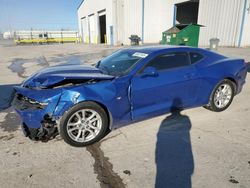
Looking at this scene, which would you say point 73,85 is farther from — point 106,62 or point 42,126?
point 106,62

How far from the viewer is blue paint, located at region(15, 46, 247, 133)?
2.91 metres

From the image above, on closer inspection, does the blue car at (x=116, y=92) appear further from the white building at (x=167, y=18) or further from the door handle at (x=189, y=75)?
the white building at (x=167, y=18)

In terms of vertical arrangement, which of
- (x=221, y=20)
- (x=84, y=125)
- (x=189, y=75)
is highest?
(x=221, y=20)

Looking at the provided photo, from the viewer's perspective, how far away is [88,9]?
1532 inches

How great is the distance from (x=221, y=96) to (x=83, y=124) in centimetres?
299

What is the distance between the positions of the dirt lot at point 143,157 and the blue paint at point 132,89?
0.39 m

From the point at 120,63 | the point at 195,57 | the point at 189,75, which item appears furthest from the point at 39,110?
the point at 195,57

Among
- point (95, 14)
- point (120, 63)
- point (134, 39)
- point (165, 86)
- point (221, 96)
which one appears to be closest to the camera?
point (165, 86)

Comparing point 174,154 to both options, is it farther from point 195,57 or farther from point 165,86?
point 195,57

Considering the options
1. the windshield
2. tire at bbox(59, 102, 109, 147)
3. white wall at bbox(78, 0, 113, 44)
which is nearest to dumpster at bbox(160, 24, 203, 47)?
the windshield

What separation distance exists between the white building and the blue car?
15.1 meters

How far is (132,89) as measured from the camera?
329 centimetres

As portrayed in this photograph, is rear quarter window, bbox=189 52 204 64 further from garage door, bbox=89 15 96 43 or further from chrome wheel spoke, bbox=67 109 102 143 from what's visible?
garage door, bbox=89 15 96 43

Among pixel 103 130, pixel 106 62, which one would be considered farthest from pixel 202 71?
pixel 103 130
